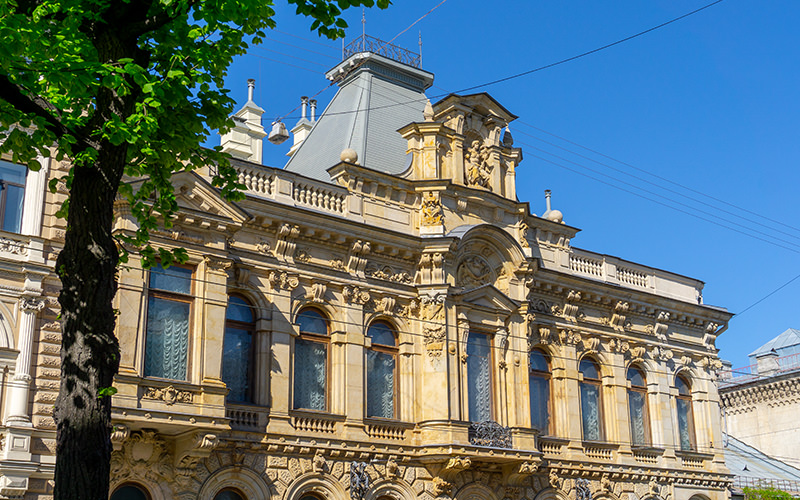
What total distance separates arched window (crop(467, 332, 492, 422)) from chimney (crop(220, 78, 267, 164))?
11067 millimetres

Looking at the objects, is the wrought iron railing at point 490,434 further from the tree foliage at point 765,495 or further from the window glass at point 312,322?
the tree foliage at point 765,495

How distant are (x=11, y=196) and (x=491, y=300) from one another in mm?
13283

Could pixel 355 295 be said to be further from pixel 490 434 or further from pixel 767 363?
pixel 767 363

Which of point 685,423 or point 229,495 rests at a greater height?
point 685,423

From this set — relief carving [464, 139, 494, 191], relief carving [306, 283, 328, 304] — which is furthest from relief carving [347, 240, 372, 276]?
relief carving [464, 139, 494, 191]

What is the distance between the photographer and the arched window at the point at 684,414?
106 feet

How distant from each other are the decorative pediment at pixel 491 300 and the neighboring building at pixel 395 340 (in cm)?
5

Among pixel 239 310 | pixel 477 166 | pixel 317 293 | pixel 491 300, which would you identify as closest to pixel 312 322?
pixel 317 293

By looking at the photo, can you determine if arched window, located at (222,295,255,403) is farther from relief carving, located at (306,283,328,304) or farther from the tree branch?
the tree branch

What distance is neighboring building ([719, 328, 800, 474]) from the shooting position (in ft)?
156

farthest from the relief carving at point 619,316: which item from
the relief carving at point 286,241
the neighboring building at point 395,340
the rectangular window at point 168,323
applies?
the rectangular window at point 168,323

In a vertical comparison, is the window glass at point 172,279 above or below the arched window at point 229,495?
above

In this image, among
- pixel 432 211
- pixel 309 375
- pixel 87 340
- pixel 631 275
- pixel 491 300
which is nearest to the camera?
pixel 87 340

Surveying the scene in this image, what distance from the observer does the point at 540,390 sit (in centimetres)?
2872
